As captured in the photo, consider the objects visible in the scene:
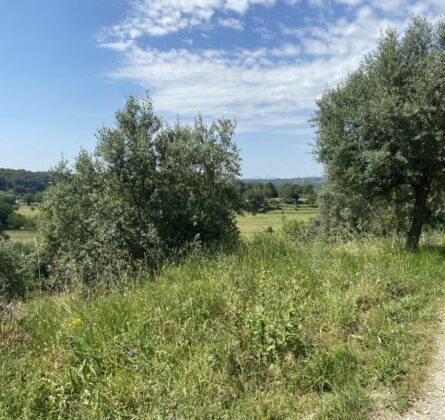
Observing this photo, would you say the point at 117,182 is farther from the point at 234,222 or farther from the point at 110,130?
the point at 234,222

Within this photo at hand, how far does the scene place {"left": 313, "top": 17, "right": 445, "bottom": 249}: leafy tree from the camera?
37.9ft

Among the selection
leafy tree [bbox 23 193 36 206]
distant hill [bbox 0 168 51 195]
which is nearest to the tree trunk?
leafy tree [bbox 23 193 36 206]

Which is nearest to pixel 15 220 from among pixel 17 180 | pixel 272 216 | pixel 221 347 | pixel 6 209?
pixel 6 209

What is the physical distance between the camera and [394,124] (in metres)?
11.7

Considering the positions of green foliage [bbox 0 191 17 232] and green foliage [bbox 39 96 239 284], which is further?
green foliage [bbox 0 191 17 232]

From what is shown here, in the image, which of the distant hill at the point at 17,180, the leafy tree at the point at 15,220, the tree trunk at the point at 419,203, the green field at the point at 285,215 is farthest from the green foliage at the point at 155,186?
the distant hill at the point at 17,180

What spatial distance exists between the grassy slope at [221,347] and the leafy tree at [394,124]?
538cm

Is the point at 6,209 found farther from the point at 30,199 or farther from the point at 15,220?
the point at 30,199

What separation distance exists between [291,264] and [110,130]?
9.49 meters

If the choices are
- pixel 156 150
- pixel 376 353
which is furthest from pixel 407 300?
pixel 156 150

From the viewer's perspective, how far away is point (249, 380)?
4.72m

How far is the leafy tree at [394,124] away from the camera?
11.6 metres

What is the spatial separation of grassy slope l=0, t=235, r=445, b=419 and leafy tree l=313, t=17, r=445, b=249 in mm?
5385

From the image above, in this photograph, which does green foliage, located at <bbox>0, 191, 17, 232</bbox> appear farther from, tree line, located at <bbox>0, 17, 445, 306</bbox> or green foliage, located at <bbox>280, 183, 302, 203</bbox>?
green foliage, located at <bbox>280, 183, 302, 203</bbox>
